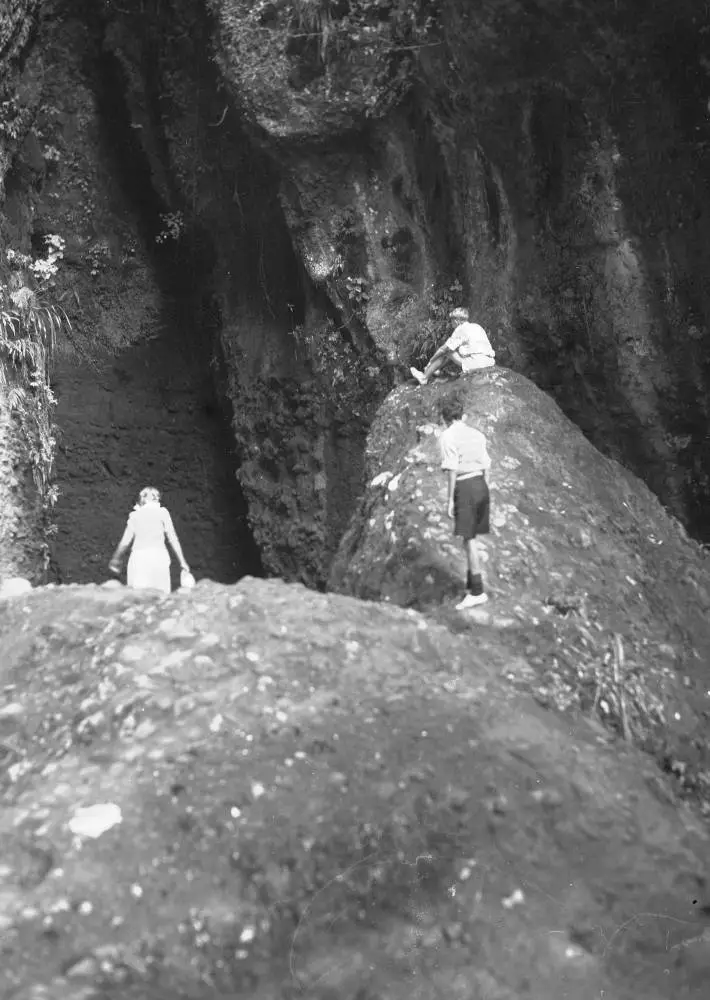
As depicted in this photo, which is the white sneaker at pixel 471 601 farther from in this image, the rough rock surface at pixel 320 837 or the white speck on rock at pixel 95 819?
the white speck on rock at pixel 95 819

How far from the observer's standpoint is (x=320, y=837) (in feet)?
13.4

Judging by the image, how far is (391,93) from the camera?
11.8 m

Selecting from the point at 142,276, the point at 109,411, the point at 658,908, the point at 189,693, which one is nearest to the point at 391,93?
the point at 142,276

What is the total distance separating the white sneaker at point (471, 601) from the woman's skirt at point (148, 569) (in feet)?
9.21

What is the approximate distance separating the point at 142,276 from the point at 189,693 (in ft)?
38.3

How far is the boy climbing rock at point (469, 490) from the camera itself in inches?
228

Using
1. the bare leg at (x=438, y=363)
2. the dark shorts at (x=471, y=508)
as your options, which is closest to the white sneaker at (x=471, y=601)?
the dark shorts at (x=471, y=508)

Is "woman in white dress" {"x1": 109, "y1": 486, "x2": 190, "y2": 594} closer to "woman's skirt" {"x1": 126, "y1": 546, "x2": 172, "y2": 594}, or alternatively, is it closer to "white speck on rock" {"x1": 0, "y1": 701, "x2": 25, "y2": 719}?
"woman's skirt" {"x1": 126, "y1": 546, "x2": 172, "y2": 594}

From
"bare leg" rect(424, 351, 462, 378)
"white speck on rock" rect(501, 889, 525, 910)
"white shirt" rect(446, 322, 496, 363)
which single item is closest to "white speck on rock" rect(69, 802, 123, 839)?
"white speck on rock" rect(501, 889, 525, 910)

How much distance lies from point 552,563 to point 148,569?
3177 millimetres

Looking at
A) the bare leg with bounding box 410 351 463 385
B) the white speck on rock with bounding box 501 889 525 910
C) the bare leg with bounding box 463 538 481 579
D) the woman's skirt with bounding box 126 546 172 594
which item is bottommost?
the white speck on rock with bounding box 501 889 525 910

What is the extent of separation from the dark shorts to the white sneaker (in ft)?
1.16

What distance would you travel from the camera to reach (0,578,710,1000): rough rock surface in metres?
3.76

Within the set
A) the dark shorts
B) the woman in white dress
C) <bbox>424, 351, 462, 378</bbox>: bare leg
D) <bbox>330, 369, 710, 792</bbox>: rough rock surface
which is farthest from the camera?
<bbox>424, 351, 462, 378</bbox>: bare leg
